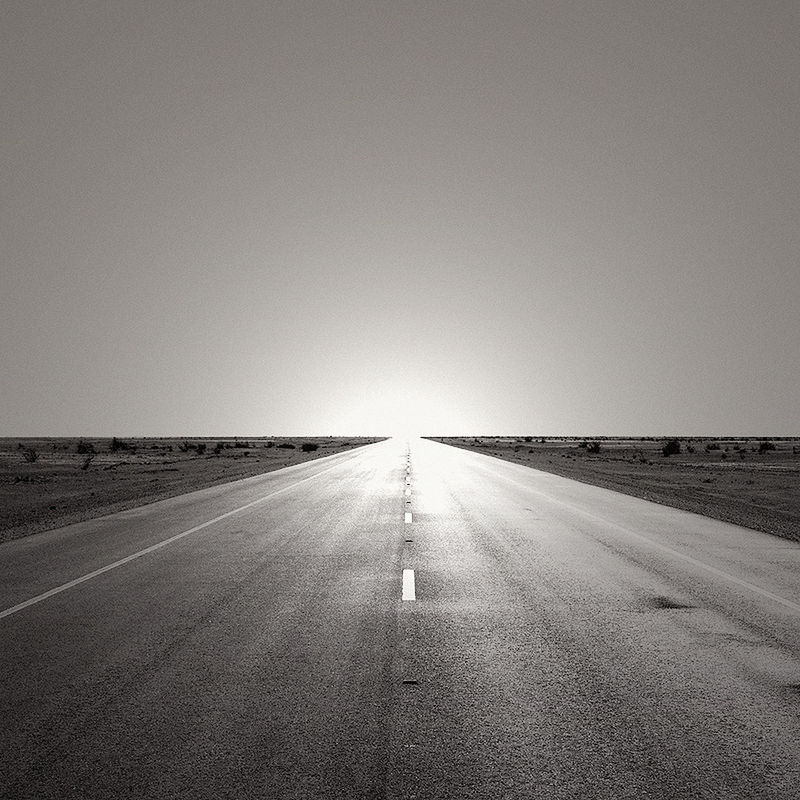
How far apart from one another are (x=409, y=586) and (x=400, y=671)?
10.6 ft

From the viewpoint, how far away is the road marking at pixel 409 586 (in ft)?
26.5

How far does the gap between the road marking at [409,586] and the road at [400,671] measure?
0.07 meters

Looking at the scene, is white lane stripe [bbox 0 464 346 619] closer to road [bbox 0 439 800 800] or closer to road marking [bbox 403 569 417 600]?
road [bbox 0 439 800 800]

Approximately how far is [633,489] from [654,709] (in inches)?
879

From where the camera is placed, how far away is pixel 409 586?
862 centimetres

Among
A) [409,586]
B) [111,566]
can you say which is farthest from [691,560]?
[111,566]

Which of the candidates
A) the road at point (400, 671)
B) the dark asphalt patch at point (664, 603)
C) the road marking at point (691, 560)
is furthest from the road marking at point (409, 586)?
the road marking at point (691, 560)

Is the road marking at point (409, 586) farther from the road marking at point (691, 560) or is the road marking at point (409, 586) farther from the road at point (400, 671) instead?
the road marking at point (691, 560)

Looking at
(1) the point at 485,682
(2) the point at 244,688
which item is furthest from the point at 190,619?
(1) the point at 485,682

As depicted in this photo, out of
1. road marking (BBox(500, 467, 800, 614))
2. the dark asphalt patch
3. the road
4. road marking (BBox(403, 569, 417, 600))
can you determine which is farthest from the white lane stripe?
road marking (BBox(500, 467, 800, 614))

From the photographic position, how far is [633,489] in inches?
1016

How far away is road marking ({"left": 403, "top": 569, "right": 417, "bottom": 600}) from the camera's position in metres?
8.06

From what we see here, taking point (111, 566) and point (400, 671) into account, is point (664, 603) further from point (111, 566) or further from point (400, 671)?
point (111, 566)

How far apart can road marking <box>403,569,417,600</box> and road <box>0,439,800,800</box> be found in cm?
7
